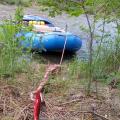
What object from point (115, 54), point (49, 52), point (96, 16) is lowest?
point (49, 52)

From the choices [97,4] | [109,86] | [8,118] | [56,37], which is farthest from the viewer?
[56,37]

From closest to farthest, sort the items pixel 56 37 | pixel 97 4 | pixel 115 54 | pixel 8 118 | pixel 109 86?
pixel 8 118, pixel 97 4, pixel 109 86, pixel 115 54, pixel 56 37

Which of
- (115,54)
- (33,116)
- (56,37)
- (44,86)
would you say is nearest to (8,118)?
(33,116)

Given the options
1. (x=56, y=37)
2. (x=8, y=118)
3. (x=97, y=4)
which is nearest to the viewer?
(x=8, y=118)

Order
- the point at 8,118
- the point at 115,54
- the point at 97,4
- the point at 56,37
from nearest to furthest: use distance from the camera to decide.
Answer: the point at 8,118 < the point at 97,4 < the point at 115,54 < the point at 56,37

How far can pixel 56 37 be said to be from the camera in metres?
9.48

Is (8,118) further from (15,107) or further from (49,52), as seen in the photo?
(49,52)

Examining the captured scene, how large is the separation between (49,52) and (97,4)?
5373mm

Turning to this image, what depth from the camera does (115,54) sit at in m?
5.71

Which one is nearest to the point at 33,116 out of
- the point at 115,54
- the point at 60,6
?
the point at 60,6

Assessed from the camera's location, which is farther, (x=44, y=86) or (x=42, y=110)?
(x=44, y=86)

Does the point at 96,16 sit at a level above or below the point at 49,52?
above

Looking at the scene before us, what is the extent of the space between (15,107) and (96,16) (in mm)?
1354

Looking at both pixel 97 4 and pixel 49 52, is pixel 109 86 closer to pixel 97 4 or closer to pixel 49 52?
pixel 97 4
